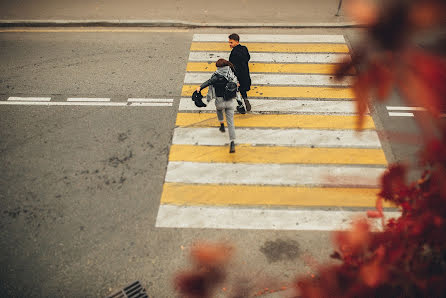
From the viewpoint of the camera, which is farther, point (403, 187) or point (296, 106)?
point (296, 106)

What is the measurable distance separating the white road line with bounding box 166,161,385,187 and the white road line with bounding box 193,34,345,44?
4.46 m

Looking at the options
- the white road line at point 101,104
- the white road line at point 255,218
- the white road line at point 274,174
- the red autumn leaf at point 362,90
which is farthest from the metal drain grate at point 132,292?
the red autumn leaf at point 362,90

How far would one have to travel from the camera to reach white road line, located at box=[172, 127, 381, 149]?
700cm

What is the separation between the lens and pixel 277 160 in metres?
6.73

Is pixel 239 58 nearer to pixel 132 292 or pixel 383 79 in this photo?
pixel 132 292

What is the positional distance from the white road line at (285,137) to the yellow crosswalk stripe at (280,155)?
14cm

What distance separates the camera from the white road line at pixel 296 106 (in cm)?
767

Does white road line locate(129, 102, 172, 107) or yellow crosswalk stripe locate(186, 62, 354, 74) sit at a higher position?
yellow crosswalk stripe locate(186, 62, 354, 74)

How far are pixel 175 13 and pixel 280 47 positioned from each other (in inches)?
141

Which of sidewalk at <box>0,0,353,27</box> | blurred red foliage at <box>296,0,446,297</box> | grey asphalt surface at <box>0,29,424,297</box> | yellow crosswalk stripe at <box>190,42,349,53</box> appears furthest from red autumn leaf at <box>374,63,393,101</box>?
sidewalk at <box>0,0,353,27</box>

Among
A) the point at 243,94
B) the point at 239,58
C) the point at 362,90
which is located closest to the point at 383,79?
the point at 362,90

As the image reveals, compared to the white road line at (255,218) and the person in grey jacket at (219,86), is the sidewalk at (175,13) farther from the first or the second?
the white road line at (255,218)

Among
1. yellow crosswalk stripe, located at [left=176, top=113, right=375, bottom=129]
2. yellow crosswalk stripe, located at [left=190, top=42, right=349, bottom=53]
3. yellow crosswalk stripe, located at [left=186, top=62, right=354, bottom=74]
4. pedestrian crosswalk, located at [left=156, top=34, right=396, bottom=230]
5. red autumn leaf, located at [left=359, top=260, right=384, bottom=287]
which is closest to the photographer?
red autumn leaf, located at [left=359, top=260, right=384, bottom=287]

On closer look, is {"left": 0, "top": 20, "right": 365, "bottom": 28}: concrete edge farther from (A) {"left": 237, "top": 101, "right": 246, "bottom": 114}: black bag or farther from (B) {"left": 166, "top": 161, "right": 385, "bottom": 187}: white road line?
(B) {"left": 166, "top": 161, "right": 385, "bottom": 187}: white road line
